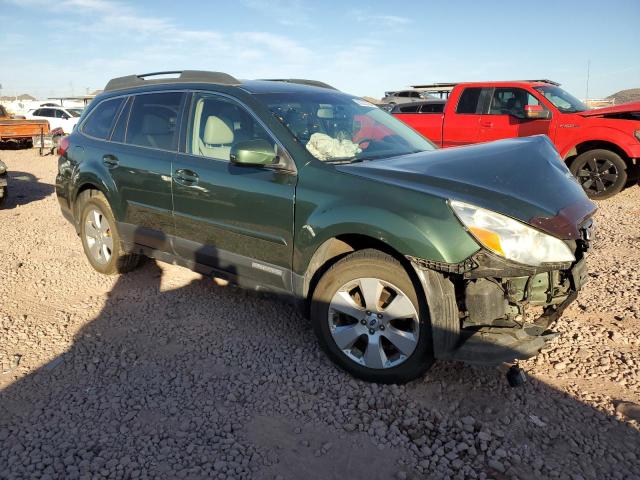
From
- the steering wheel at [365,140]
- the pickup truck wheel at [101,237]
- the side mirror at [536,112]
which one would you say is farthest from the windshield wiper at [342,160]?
the side mirror at [536,112]

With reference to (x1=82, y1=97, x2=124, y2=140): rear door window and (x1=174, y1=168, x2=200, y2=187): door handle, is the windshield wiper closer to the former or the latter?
(x1=174, y1=168, x2=200, y2=187): door handle

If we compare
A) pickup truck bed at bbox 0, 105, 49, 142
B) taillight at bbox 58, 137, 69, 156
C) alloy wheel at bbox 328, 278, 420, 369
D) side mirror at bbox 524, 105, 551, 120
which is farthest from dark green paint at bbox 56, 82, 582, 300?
pickup truck bed at bbox 0, 105, 49, 142

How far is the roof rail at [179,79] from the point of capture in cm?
400

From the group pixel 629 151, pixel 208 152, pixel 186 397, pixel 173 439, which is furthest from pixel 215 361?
pixel 629 151

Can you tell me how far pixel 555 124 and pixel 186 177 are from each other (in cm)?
686

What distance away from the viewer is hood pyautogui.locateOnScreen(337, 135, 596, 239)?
2.74 m

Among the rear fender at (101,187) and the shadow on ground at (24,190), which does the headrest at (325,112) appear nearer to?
the rear fender at (101,187)

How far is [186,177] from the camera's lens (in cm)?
386

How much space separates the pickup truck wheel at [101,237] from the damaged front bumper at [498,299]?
315 centimetres

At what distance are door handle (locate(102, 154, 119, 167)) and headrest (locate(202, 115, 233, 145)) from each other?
1108 mm

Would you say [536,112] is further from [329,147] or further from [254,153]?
[254,153]

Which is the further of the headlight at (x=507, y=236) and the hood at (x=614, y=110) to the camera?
the hood at (x=614, y=110)

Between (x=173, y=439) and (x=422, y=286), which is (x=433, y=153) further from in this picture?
(x=173, y=439)

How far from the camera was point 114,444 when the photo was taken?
103 inches
